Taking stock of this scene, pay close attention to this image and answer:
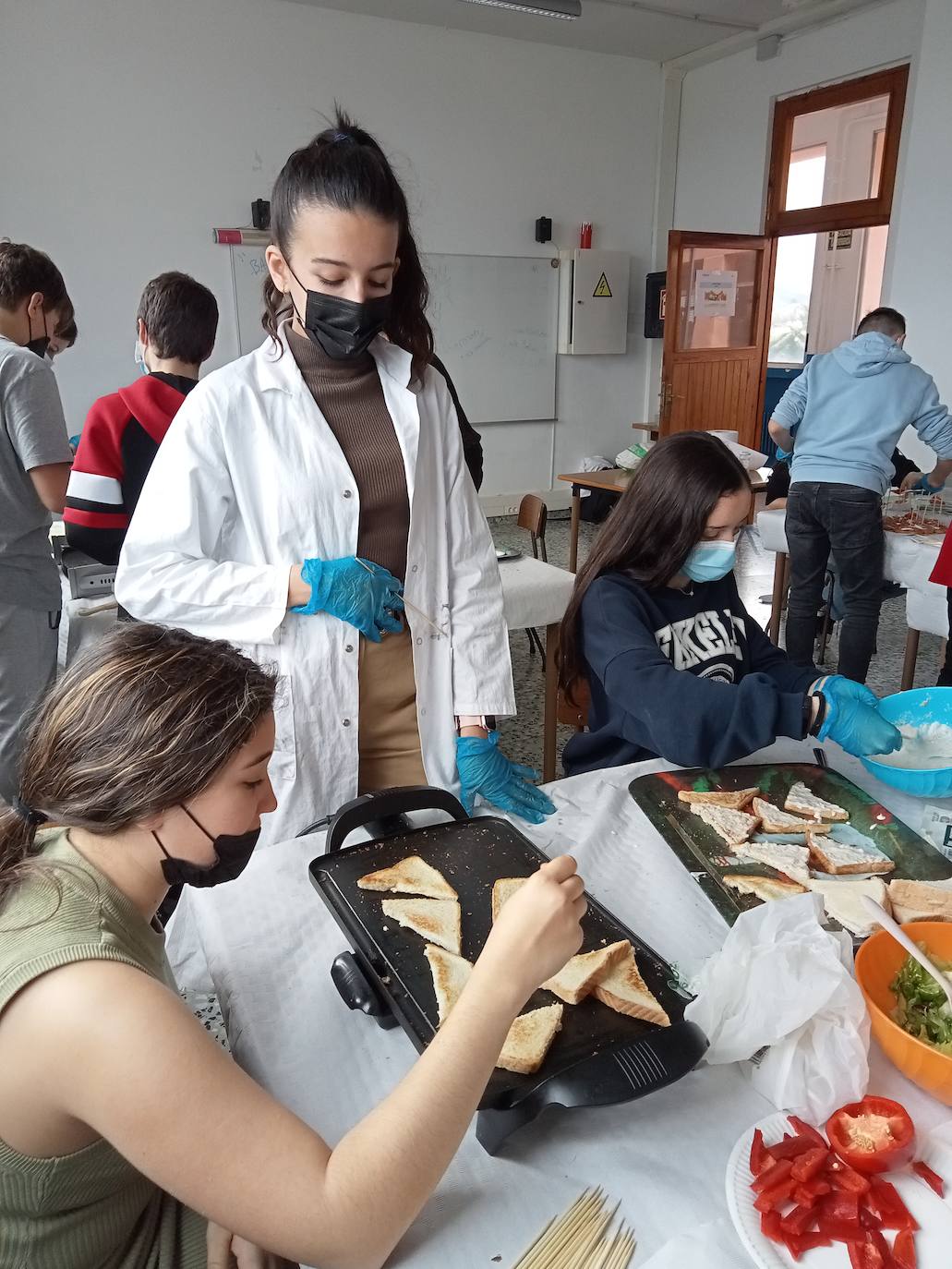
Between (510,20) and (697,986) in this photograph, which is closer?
(697,986)

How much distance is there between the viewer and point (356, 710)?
156cm

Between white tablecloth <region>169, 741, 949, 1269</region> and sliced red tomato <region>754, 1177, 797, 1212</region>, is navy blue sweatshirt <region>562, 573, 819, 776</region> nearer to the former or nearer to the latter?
white tablecloth <region>169, 741, 949, 1269</region>

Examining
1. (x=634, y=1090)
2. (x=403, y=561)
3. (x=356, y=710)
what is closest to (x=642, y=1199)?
(x=634, y=1090)

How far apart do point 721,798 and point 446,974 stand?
650 millimetres

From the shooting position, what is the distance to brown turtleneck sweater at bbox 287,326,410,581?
5.05 ft

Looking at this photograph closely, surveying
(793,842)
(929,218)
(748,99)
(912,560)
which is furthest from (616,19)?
(793,842)

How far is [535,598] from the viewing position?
3.15m

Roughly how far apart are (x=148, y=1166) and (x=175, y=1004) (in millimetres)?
116

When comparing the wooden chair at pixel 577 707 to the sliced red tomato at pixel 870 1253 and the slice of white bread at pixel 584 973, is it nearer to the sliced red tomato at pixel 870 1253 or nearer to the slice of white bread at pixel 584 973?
the slice of white bread at pixel 584 973

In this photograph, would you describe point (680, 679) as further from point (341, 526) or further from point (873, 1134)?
point (873, 1134)

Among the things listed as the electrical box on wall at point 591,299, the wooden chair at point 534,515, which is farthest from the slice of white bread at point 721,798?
the electrical box on wall at point 591,299

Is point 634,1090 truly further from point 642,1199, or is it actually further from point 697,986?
point 697,986

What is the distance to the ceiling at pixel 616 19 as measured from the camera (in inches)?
232

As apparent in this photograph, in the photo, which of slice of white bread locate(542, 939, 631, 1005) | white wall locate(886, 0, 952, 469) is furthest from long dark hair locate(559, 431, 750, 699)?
white wall locate(886, 0, 952, 469)
